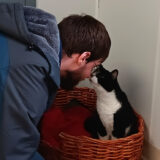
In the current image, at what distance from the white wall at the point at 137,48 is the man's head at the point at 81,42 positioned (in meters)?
0.31

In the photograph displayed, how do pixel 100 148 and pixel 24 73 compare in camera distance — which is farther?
pixel 100 148

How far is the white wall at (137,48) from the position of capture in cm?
133

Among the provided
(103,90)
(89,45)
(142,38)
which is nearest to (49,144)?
(103,90)

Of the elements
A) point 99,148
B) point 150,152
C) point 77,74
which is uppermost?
point 77,74

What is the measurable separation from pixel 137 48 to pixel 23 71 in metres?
0.74

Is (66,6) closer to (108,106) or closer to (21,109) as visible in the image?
(108,106)

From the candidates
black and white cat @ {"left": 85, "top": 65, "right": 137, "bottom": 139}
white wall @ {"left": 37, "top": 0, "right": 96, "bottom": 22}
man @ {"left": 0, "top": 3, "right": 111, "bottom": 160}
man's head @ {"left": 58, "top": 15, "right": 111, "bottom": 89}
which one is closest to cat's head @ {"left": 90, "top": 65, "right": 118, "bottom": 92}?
black and white cat @ {"left": 85, "top": 65, "right": 137, "bottom": 139}

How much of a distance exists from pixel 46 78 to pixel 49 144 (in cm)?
52

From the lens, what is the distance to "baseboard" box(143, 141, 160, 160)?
137 centimetres

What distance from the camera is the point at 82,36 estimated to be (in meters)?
1.07

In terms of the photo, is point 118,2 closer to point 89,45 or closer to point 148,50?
point 148,50

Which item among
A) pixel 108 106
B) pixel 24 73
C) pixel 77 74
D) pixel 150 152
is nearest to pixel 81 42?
pixel 77 74

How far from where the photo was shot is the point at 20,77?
863mm

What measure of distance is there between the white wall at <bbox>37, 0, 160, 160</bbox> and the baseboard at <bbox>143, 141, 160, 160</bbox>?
0.02 meters
